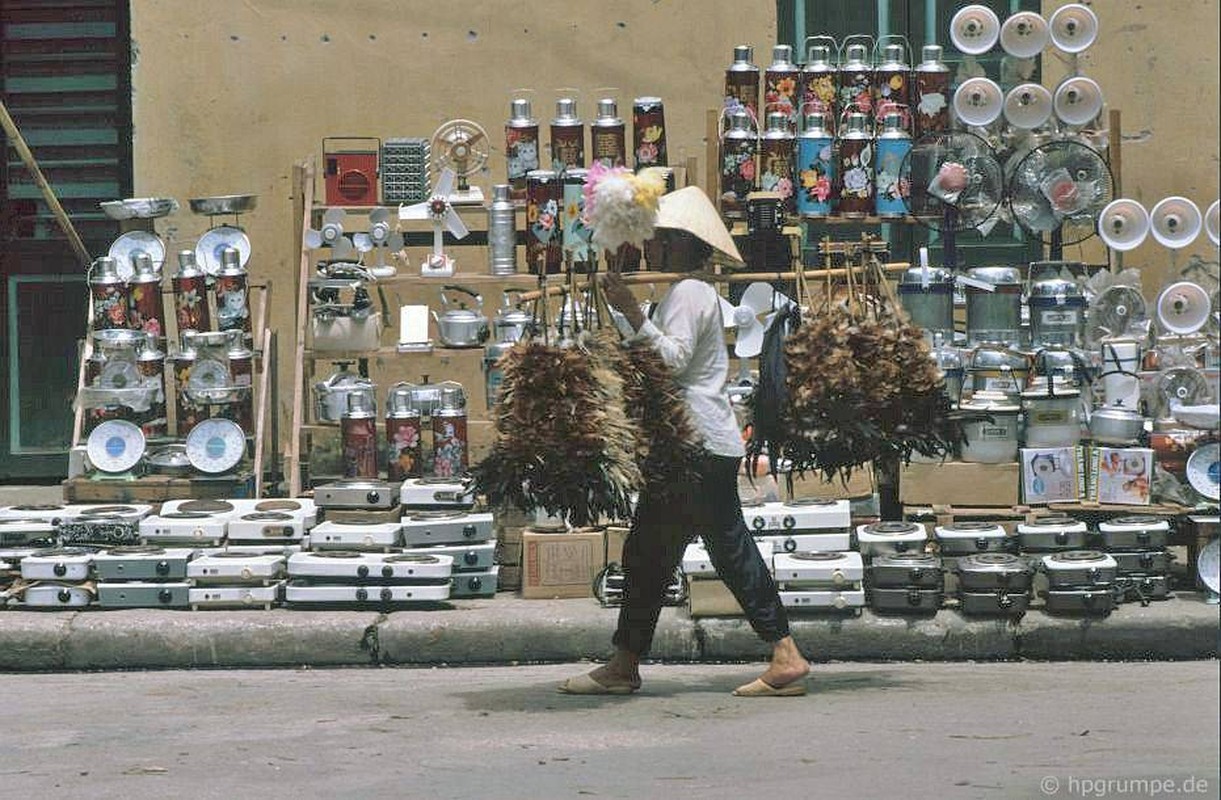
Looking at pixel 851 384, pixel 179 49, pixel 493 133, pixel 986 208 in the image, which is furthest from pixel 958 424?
pixel 179 49

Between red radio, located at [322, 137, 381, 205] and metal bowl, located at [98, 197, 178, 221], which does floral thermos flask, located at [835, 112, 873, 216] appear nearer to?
red radio, located at [322, 137, 381, 205]

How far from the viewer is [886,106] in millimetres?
10109

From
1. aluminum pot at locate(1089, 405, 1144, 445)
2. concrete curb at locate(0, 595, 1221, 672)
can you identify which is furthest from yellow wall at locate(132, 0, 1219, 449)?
concrete curb at locate(0, 595, 1221, 672)

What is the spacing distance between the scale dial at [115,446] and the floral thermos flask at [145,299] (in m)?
0.59

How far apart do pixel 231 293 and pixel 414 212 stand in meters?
0.98

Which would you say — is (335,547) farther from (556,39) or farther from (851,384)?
(556,39)

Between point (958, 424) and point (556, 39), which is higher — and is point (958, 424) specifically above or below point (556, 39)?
below

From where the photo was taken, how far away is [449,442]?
970 centimetres

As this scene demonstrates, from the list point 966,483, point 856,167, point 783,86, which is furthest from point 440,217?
point 966,483

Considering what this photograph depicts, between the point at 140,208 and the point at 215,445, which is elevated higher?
the point at 140,208

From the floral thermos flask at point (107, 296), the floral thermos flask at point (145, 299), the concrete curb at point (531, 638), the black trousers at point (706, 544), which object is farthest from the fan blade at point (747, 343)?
the floral thermos flask at point (107, 296)

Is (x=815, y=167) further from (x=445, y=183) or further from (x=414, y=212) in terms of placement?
(x=414, y=212)

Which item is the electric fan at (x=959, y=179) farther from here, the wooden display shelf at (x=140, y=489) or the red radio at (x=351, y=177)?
the wooden display shelf at (x=140, y=489)

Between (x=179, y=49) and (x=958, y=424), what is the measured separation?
5.39 metres
